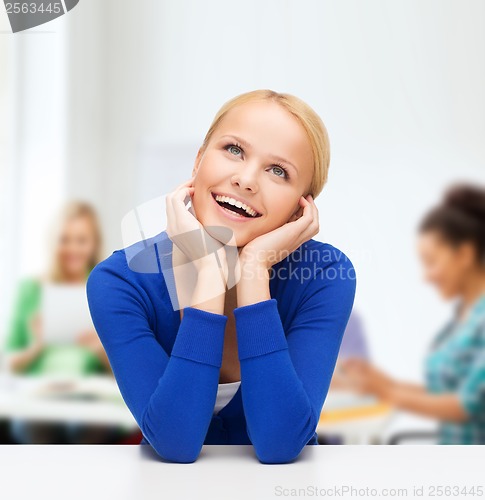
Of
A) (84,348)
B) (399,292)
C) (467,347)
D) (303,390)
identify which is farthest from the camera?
(399,292)

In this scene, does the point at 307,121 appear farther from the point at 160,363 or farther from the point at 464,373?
the point at 464,373

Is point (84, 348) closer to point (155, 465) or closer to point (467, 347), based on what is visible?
point (467, 347)

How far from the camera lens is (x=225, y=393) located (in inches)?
35.1

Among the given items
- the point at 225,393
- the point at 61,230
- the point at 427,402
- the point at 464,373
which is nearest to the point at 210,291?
the point at 225,393

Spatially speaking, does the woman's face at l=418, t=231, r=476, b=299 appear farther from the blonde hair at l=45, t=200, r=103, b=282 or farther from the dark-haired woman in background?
the blonde hair at l=45, t=200, r=103, b=282

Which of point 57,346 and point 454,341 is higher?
point 454,341

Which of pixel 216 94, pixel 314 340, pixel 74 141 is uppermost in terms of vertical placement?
pixel 314 340

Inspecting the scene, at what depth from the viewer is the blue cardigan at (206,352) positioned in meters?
0.78

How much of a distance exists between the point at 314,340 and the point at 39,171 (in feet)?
8.29

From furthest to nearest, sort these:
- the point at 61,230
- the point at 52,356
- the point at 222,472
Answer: the point at 61,230 → the point at 52,356 → the point at 222,472

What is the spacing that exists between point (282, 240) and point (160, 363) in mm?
203

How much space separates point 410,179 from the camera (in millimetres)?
3084

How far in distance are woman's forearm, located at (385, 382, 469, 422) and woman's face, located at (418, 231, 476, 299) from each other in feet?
1.24

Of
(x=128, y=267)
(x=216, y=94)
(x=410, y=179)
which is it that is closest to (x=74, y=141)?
(x=216, y=94)
